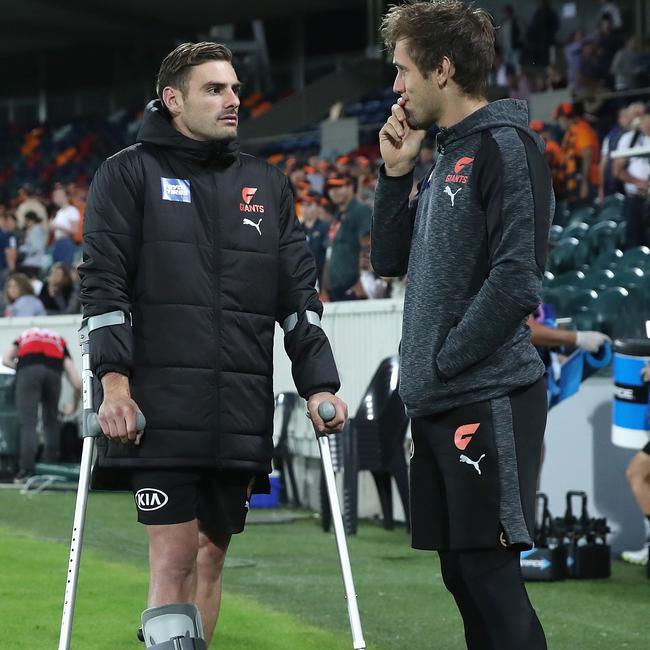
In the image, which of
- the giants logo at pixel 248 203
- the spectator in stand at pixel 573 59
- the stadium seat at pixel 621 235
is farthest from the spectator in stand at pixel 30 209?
the giants logo at pixel 248 203

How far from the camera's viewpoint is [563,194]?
1488 cm

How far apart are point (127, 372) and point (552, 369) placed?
4517mm

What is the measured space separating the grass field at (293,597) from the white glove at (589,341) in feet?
4.17

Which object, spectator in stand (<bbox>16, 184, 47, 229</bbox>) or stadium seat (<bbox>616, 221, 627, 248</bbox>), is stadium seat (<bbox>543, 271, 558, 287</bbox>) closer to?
stadium seat (<bbox>616, 221, 627, 248</bbox>)

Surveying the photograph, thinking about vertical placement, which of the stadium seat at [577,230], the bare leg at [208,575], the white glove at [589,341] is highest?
the stadium seat at [577,230]

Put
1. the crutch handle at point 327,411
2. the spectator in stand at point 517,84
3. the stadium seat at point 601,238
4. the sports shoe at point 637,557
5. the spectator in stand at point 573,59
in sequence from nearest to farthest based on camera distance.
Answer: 1. the crutch handle at point 327,411
2. the sports shoe at point 637,557
3. the stadium seat at point 601,238
4. the spectator in stand at point 573,59
5. the spectator in stand at point 517,84

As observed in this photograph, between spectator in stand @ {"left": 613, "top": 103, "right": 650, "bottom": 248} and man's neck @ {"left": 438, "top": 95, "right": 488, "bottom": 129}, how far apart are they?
8643 millimetres

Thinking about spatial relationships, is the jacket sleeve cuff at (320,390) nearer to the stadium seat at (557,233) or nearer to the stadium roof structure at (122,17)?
the stadium seat at (557,233)

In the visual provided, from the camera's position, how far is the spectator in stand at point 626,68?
18.3 m

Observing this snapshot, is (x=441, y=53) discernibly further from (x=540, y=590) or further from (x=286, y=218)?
(x=540, y=590)

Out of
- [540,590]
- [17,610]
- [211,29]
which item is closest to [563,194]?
[540,590]

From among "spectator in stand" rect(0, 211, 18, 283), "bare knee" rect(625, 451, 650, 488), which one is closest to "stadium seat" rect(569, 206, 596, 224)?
"bare knee" rect(625, 451, 650, 488)

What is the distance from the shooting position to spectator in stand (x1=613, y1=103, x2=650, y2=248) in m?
11.9

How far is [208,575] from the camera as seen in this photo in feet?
13.9
